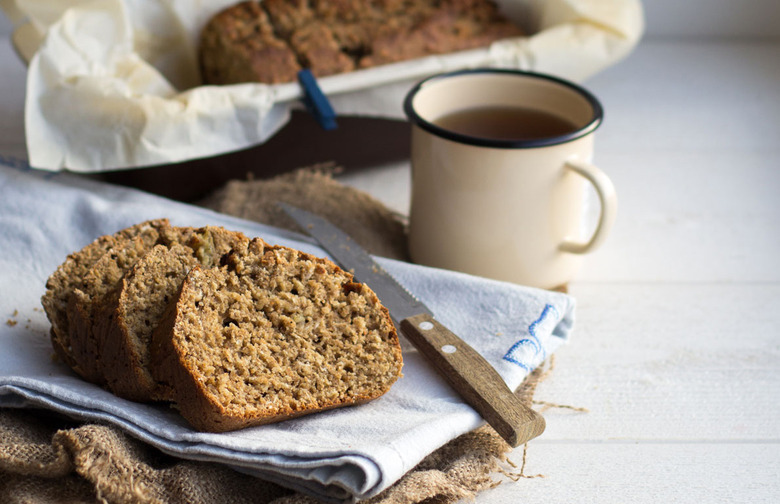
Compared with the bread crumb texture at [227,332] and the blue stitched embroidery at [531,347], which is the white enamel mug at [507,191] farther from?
the bread crumb texture at [227,332]

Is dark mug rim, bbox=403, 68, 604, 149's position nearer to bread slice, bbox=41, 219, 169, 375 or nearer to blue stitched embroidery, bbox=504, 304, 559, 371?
blue stitched embroidery, bbox=504, 304, 559, 371

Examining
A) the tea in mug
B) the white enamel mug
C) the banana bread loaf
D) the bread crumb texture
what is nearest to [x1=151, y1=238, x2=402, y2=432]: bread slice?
the bread crumb texture

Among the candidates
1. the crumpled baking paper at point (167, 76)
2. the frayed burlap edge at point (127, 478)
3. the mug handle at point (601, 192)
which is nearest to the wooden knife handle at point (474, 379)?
the frayed burlap edge at point (127, 478)

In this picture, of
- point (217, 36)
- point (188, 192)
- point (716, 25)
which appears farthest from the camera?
point (716, 25)

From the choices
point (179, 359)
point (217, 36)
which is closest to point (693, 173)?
point (217, 36)

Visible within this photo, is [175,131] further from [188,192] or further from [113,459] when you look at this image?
[113,459]
